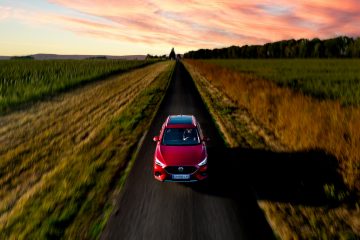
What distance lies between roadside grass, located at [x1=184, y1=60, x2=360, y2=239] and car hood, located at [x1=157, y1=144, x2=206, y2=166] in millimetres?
1895

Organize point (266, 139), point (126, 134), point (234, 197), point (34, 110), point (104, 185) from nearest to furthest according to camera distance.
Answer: point (234, 197) → point (104, 185) → point (266, 139) → point (126, 134) → point (34, 110)

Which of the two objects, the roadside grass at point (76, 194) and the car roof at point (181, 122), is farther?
the car roof at point (181, 122)

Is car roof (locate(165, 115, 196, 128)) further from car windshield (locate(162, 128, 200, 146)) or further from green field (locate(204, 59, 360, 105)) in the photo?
green field (locate(204, 59, 360, 105))

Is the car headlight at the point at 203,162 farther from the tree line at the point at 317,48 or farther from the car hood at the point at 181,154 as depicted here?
the tree line at the point at 317,48

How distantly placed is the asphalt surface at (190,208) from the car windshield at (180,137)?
3.94 feet

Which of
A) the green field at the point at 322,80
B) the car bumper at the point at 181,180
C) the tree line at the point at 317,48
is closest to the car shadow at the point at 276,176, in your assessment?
the car bumper at the point at 181,180

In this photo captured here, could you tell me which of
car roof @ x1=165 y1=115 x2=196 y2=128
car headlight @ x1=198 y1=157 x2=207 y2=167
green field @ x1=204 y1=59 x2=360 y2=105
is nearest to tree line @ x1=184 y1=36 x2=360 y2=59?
green field @ x1=204 y1=59 x2=360 y2=105

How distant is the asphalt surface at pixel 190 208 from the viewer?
7.00m

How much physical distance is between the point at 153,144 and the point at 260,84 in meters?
11.3

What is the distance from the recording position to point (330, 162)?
9844 millimetres

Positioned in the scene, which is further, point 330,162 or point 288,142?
point 288,142

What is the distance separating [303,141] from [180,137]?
4.64 metres

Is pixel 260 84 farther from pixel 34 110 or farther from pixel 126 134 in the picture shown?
pixel 34 110

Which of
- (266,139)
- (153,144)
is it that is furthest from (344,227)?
(153,144)
